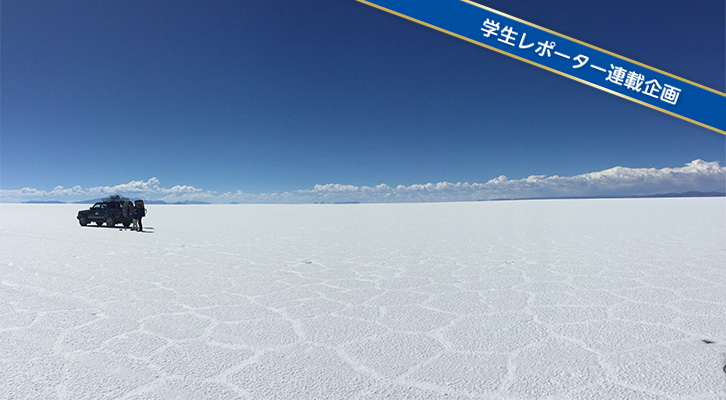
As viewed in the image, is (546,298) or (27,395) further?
(546,298)

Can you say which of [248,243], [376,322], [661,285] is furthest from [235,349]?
[248,243]

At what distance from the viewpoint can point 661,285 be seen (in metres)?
5.80

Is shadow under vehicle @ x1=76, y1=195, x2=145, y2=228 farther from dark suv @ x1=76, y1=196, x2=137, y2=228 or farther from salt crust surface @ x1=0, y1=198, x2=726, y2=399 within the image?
salt crust surface @ x1=0, y1=198, x2=726, y2=399

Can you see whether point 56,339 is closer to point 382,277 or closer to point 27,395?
point 27,395

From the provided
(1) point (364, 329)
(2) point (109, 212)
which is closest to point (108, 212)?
(2) point (109, 212)

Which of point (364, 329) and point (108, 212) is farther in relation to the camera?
point (108, 212)

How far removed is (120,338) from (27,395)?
1.04 m

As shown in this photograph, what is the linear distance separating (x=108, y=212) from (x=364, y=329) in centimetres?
1784

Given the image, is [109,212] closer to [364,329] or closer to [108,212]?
[108,212]

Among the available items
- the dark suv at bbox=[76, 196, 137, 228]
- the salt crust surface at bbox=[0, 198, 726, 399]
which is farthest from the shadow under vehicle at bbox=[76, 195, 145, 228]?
the salt crust surface at bbox=[0, 198, 726, 399]

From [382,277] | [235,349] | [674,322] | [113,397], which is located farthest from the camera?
[382,277]

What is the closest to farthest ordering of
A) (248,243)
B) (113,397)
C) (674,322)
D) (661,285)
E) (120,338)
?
(113,397)
(120,338)
(674,322)
(661,285)
(248,243)

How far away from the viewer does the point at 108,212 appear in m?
17.3

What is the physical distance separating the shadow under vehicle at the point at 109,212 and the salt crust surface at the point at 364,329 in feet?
30.5
